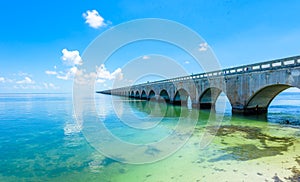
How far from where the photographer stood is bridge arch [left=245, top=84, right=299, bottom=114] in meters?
14.3

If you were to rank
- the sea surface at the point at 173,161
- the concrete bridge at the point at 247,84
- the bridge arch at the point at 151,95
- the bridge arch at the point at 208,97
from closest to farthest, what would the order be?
the sea surface at the point at 173,161 < the concrete bridge at the point at 247,84 < the bridge arch at the point at 208,97 < the bridge arch at the point at 151,95

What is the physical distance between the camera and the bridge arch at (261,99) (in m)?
14.3

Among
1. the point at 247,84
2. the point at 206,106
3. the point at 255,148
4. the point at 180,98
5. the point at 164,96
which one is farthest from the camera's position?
the point at 164,96

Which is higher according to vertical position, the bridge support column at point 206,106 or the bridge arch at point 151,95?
the bridge arch at point 151,95

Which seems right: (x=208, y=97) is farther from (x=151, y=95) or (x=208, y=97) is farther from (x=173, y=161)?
(x=151, y=95)

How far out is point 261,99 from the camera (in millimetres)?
15898

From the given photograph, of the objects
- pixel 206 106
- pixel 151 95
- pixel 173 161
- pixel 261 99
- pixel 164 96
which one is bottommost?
pixel 173 161

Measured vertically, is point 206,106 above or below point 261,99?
below

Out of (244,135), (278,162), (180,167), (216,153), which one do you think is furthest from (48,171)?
(244,135)

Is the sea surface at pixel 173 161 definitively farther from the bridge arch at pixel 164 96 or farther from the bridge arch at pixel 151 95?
the bridge arch at pixel 151 95

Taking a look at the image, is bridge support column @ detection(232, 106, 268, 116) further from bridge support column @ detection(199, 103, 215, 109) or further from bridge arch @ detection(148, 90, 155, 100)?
bridge arch @ detection(148, 90, 155, 100)

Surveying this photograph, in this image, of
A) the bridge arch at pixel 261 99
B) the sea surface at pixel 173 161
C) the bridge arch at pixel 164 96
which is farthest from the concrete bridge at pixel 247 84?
the bridge arch at pixel 164 96

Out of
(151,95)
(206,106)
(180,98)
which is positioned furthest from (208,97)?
(151,95)

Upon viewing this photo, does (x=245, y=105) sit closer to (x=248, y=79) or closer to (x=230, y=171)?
(x=248, y=79)
